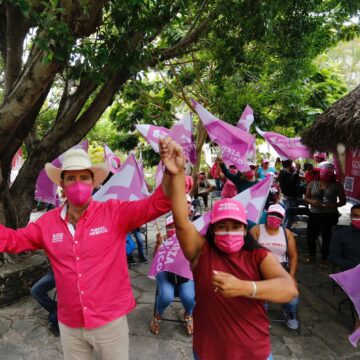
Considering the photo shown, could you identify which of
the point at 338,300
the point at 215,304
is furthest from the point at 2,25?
the point at 338,300

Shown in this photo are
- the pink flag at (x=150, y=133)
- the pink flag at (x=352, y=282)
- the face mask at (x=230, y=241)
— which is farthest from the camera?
the pink flag at (x=150, y=133)

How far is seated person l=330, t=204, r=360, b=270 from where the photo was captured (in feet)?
13.9

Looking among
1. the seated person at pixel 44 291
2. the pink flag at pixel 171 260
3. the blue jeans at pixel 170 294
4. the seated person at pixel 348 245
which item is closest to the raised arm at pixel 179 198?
the pink flag at pixel 171 260

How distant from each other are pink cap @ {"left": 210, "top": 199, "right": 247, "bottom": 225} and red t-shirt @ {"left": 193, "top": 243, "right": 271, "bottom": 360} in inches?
7.1

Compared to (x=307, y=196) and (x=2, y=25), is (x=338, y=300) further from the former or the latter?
(x=2, y=25)

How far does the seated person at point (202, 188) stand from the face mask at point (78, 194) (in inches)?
421

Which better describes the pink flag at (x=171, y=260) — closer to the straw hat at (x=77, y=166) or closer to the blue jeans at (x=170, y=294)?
the blue jeans at (x=170, y=294)

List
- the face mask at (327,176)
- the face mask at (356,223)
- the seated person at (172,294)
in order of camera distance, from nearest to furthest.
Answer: the seated person at (172,294), the face mask at (356,223), the face mask at (327,176)

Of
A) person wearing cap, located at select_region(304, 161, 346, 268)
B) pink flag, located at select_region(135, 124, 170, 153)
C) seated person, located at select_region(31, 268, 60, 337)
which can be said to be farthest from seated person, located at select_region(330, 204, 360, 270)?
pink flag, located at select_region(135, 124, 170, 153)

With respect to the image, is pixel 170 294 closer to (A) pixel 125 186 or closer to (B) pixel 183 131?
(A) pixel 125 186

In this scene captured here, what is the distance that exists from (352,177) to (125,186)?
16.3 feet

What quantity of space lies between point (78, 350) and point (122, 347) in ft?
0.94

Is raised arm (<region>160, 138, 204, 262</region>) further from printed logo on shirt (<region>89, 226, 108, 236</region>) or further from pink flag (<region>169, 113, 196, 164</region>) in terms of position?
pink flag (<region>169, 113, 196, 164</region>)

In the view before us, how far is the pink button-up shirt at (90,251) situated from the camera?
2248mm
